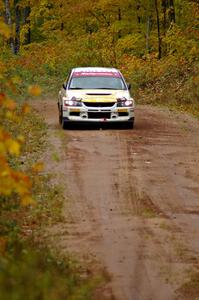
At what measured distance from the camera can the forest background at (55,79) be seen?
15.9ft

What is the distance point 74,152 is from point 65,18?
29477 millimetres

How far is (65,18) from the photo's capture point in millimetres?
43656

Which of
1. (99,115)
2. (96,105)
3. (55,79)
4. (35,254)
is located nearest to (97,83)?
(96,105)

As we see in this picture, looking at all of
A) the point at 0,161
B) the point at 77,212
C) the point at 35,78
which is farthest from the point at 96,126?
the point at 35,78

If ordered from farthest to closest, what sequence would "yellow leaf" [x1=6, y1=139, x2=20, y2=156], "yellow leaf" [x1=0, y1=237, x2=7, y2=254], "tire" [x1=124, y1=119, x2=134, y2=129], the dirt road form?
"tire" [x1=124, y1=119, x2=134, y2=129] → the dirt road → "yellow leaf" [x1=0, y1=237, x2=7, y2=254] → "yellow leaf" [x1=6, y1=139, x2=20, y2=156]

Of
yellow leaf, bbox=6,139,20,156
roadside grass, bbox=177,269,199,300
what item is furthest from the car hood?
yellow leaf, bbox=6,139,20,156

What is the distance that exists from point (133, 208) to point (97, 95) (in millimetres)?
8599

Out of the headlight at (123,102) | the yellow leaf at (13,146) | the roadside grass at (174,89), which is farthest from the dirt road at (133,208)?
the roadside grass at (174,89)

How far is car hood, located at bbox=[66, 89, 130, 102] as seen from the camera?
18.8 m

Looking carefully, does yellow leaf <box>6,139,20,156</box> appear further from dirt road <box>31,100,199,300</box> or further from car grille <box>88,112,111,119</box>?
car grille <box>88,112,111,119</box>

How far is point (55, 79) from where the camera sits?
1384 inches

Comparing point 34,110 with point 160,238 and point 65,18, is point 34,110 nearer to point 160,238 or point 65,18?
point 160,238

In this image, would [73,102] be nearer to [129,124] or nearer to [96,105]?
[96,105]

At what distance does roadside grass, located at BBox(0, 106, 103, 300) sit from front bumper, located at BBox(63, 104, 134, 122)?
11.0 feet
